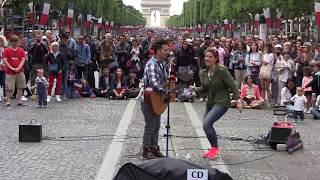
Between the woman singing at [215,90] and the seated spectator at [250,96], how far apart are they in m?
7.93

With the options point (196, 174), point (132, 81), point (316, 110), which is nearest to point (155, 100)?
point (196, 174)

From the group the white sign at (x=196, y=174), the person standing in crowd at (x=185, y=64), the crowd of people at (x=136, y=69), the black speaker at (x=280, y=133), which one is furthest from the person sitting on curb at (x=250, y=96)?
the white sign at (x=196, y=174)

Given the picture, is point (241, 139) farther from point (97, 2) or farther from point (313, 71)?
point (97, 2)

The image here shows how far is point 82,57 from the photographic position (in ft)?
70.3

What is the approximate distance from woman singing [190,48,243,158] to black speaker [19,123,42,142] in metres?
3.09

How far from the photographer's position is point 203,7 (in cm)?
10688

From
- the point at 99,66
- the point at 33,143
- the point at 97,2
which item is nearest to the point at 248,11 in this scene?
the point at 97,2

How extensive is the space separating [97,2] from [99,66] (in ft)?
190

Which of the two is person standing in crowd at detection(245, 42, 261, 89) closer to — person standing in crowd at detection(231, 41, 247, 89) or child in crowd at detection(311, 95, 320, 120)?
person standing in crowd at detection(231, 41, 247, 89)

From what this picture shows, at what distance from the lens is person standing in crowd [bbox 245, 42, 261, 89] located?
19.8m

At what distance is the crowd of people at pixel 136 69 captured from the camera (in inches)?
703

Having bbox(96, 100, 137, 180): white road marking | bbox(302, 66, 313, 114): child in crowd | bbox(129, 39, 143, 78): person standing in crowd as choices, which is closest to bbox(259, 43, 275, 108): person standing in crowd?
bbox(302, 66, 313, 114): child in crowd

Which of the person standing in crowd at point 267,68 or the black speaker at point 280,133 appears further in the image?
the person standing in crowd at point 267,68

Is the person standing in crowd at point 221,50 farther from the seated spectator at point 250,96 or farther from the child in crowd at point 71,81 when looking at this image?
the child in crowd at point 71,81
